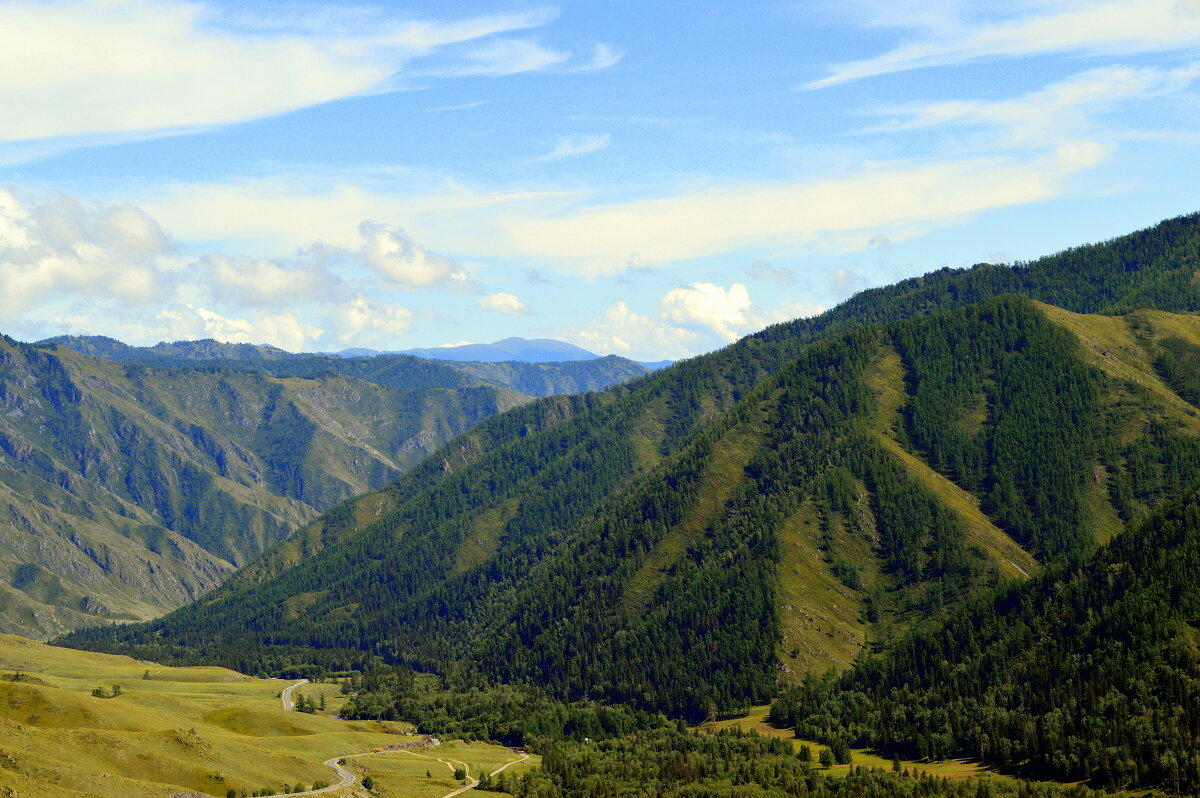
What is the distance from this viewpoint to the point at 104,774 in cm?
19825

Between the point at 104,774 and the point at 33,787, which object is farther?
the point at 104,774

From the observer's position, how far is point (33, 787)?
174875 mm

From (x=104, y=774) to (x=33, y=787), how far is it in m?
24.0
